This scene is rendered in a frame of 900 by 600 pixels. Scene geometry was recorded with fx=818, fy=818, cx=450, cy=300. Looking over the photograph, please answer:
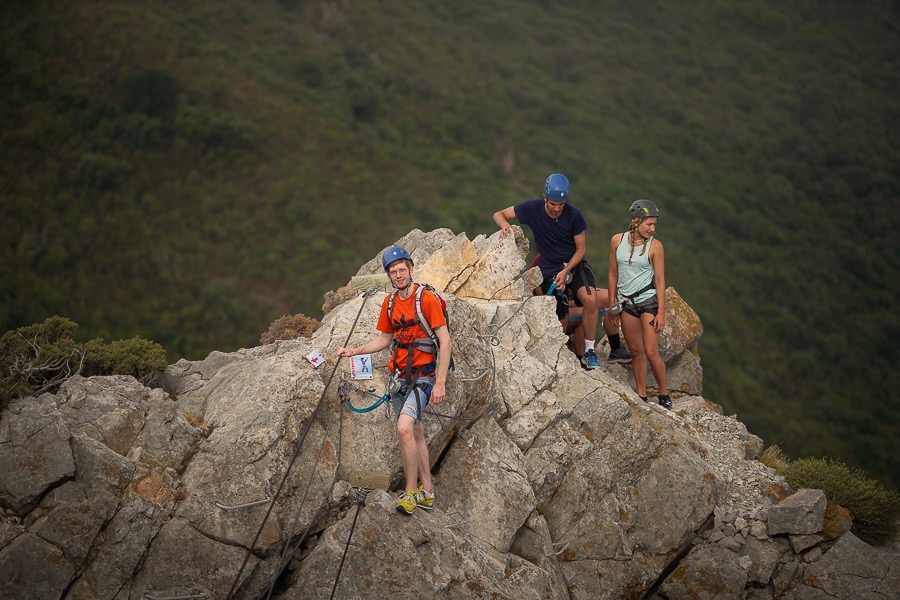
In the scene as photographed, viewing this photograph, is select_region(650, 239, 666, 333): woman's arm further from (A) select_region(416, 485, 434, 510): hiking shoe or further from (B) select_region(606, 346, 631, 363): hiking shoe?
(A) select_region(416, 485, 434, 510): hiking shoe

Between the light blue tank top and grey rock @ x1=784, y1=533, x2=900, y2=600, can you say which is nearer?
grey rock @ x1=784, y1=533, x2=900, y2=600

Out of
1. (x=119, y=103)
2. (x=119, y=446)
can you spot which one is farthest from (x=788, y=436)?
(x=119, y=103)

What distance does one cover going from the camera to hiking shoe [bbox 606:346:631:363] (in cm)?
1401

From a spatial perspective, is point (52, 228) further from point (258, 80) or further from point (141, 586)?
point (141, 586)

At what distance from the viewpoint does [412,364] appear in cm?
948

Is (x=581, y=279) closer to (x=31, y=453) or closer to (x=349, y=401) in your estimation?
(x=349, y=401)

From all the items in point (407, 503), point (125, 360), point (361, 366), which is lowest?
point (125, 360)

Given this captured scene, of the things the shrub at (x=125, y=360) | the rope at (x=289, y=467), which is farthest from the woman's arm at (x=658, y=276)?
the shrub at (x=125, y=360)

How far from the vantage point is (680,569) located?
1138cm

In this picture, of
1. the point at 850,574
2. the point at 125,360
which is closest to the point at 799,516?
the point at 850,574

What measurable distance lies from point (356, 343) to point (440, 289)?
250cm

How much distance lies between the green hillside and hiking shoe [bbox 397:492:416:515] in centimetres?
4329

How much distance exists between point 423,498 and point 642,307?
4.99 meters

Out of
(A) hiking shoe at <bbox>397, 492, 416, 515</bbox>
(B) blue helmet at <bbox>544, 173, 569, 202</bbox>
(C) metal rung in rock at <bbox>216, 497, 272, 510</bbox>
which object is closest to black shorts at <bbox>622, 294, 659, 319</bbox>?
(B) blue helmet at <bbox>544, 173, 569, 202</bbox>
